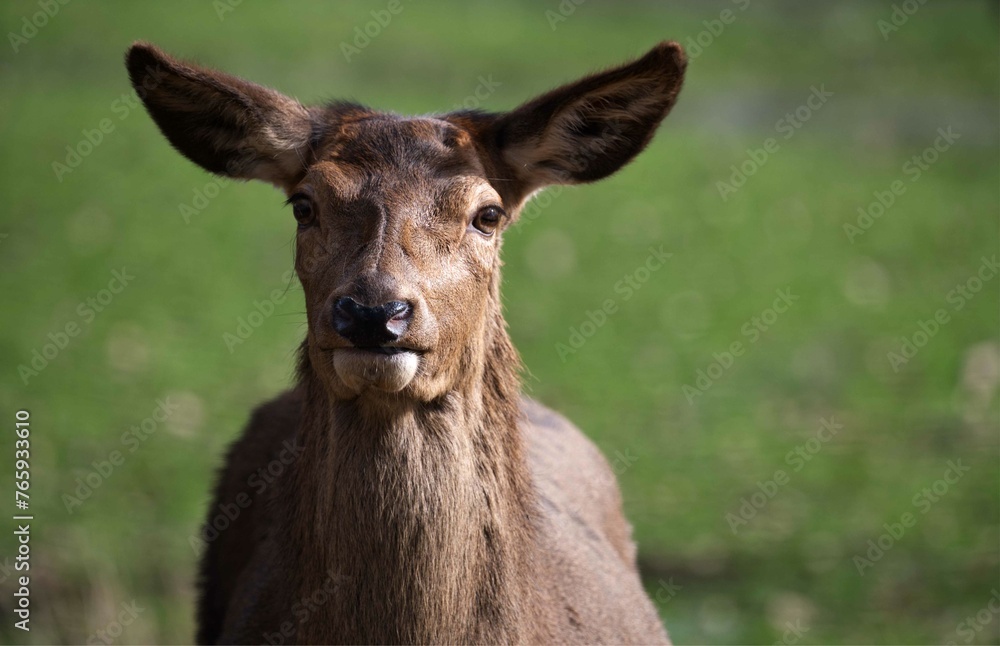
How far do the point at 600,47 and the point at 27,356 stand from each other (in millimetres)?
17733

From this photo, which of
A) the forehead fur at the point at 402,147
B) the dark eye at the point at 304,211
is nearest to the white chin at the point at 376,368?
the dark eye at the point at 304,211

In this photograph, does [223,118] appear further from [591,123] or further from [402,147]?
[591,123]

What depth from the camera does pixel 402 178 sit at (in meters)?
4.78

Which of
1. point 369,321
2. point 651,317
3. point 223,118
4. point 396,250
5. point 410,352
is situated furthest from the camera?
point 651,317

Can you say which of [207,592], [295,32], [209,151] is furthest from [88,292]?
[295,32]

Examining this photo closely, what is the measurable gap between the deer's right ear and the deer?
0.03 ft

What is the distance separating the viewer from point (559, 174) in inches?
214

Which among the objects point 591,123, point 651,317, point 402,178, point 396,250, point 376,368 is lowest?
point 376,368

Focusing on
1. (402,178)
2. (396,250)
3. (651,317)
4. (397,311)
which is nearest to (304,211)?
(402,178)

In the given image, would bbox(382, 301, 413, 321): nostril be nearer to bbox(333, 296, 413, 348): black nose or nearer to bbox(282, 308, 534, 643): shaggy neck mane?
bbox(333, 296, 413, 348): black nose

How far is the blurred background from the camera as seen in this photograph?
368 inches

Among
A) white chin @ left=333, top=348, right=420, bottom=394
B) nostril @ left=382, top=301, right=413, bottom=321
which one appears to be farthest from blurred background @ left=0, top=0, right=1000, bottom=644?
nostril @ left=382, top=301, right=413, bottom=321

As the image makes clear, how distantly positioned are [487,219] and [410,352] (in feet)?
2.91

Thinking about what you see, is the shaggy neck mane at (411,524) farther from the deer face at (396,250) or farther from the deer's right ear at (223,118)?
the deer's right ear at (223,118)
